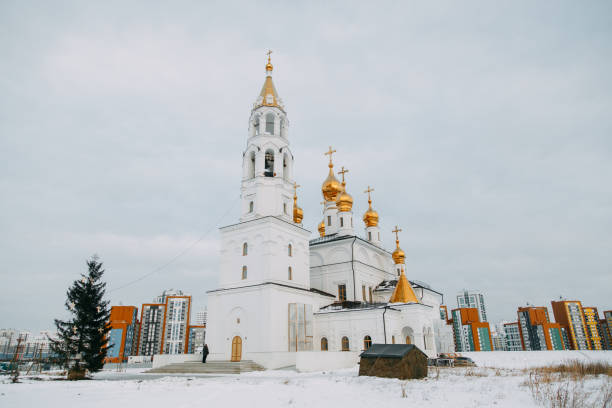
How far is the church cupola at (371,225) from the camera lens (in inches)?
1313

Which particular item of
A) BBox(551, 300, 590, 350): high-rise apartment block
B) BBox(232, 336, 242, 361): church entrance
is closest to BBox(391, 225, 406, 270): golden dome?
BBox(232, 336, 242, 361): church entrance

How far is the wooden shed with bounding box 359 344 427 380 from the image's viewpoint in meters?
10.8

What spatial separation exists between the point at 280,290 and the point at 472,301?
92.4 m

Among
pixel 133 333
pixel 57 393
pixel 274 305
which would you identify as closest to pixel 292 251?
pixel 274 305

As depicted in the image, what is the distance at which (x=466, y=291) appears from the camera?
4013 inches

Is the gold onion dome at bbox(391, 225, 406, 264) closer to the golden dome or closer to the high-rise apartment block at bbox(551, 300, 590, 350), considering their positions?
the golden dome

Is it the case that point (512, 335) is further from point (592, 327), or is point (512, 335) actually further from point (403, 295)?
point (403, 295)

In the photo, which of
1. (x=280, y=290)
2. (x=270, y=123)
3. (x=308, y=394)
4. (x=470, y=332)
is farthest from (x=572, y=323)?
(x=308, y=394)

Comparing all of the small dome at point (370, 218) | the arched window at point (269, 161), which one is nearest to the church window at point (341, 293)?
the small dome at point (370, 218)

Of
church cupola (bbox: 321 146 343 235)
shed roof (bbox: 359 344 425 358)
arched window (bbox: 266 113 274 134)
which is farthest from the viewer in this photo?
church cupola (bbox: 321 146 343 235)

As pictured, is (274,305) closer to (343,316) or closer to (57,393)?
(343,316)

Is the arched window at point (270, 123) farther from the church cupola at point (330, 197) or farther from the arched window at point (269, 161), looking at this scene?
the church cupola at point (330, 197)

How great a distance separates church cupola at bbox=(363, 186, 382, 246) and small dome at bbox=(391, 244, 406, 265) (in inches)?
78.0

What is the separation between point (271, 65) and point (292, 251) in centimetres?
1385
